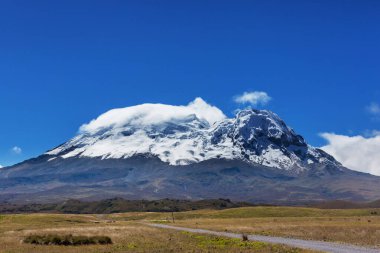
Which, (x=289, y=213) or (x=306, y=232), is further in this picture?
(x=289, y=213)

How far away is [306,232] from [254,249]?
27481 millimetres

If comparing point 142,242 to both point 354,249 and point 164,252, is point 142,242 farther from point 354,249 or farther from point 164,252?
point 354,249

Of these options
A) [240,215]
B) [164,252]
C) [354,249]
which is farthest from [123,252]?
[240,215]

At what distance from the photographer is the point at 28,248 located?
53594 mm

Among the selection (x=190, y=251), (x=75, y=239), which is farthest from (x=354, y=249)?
(x=75, y=239)

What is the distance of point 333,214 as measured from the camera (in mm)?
157500

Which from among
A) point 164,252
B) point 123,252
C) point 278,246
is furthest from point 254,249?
point 123,252

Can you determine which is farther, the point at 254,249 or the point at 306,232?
the point at 306,232

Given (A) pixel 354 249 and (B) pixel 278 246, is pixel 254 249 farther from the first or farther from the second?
(A) pixel 354 249

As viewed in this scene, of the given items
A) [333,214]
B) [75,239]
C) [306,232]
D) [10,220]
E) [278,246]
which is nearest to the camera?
[278,246]

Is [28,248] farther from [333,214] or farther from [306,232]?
[333,214]

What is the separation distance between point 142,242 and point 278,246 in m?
16.2

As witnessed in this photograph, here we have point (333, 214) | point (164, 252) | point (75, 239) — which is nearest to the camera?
point (164, 252)

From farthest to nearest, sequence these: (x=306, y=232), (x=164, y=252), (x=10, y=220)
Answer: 1. (x=10, y=220)
2. (x=306, y=232)
3. (x=164, y=252)
